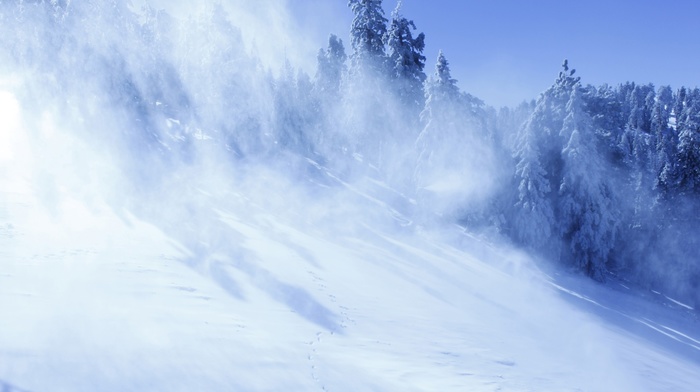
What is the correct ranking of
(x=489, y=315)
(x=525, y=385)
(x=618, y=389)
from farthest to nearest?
(x=489, y=315)
(x=618, y=389)
(x=525, y=385)

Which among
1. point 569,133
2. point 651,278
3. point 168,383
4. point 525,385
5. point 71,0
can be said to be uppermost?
point 569,133

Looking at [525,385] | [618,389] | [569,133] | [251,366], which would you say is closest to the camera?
[251,366]

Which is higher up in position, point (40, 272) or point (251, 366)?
point (251, 366)

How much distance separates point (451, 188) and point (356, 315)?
1580 cm

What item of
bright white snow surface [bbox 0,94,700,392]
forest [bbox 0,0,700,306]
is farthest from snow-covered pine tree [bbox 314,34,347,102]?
bright white snow surface [bbox 0,94,700,392]

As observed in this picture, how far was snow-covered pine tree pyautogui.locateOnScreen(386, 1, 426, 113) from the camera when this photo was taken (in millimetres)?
29766

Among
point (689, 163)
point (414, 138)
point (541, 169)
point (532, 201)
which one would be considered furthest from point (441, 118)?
point (689, 163)

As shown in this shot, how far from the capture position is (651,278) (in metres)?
28.8

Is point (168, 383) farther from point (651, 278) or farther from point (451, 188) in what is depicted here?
point (651, 278)

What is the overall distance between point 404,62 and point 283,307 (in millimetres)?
22195

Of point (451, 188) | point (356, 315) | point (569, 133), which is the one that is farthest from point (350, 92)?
point (356, 315)

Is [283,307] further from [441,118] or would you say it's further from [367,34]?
[367,34]

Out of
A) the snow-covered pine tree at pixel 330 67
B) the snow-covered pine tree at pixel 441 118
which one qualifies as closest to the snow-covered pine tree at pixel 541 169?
the snow-covered pine tree at pixel 441 118

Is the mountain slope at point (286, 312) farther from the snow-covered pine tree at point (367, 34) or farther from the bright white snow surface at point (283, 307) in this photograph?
the snow-covered pine tree at point (367, 34)
